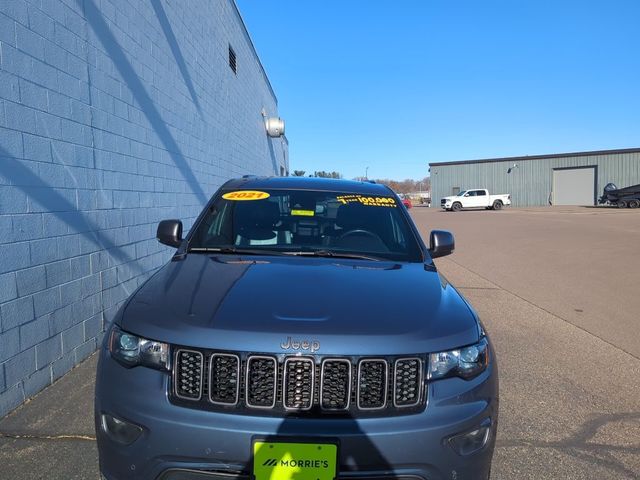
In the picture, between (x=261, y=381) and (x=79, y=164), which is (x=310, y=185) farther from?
(x=261, y=381)

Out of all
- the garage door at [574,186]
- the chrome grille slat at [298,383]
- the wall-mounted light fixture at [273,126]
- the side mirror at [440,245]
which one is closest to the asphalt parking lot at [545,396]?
the side mirror at [440,245]

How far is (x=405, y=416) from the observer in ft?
6.84

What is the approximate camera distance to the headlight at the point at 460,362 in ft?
7.22

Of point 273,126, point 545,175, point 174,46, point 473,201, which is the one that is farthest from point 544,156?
point 174,46

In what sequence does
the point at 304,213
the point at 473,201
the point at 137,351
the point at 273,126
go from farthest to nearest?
the point at 473,201 → the point at 273,126 → the point at 304,213 → the point at 137,351

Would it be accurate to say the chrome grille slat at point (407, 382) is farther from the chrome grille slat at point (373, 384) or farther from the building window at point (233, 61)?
the building window at point (233, 61)

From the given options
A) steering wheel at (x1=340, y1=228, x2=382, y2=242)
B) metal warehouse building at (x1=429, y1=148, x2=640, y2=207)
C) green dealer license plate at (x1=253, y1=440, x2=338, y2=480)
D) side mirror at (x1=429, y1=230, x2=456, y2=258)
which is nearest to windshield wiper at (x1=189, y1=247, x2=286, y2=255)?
steering wheel at (x1=340, y1=228, x2=382, y2=242)

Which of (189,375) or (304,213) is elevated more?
(304,213)

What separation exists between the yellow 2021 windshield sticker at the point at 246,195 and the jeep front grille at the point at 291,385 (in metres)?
1.96

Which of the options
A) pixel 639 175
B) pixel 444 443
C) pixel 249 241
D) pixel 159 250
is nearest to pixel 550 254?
pixel 159 250

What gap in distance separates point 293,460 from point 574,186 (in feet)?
182

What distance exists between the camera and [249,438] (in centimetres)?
199

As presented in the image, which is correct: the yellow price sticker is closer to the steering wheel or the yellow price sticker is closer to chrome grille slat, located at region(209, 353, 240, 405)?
the steering wheel

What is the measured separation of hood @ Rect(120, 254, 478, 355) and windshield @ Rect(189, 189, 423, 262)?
1.32 ft
